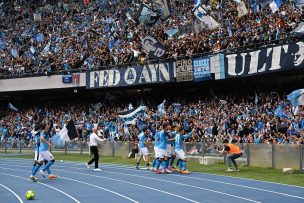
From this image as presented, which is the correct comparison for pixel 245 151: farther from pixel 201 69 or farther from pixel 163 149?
pixel 201 69

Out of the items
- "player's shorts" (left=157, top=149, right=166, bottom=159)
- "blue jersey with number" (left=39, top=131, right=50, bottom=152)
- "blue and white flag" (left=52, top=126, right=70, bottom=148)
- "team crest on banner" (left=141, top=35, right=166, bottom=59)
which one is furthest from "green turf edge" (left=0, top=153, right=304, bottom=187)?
"team crest on banner" (left=141, top=35, right=166, bottom=59)

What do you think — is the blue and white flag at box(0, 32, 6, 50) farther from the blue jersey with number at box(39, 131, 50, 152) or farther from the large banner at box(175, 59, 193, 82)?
the blue jersey with number at box(39, 131, 50, 152)

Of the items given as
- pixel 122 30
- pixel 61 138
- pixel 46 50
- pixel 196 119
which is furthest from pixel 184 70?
pixel 46 50

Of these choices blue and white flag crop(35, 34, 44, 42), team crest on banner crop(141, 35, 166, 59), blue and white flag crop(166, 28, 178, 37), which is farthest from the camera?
blue and white flag crop(35, 34, 44, 42)

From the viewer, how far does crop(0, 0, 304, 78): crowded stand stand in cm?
2964

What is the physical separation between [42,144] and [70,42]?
25.9 metres

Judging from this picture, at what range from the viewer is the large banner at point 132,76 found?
34938 millimetres

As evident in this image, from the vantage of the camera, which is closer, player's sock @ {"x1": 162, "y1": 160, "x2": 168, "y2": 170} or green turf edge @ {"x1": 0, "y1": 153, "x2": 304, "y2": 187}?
green turf edge @ {"x1": 0, "y1": 153, "x2": 304, "y2": 187}

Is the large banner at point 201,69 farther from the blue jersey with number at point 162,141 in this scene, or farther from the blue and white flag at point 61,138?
the blue jersey with number at point 162,141

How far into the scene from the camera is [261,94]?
30078mm

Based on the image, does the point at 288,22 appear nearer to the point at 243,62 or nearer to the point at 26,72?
the point at 243,62

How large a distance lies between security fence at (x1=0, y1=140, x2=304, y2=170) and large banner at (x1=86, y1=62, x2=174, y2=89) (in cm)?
597

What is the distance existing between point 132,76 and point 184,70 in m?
5.02

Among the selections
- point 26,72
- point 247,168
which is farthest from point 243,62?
point 26,72
